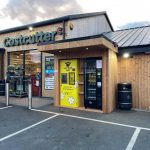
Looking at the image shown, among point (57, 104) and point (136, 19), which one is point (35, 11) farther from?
point (136, 19)

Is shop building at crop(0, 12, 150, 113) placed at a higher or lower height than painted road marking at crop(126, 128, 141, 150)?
higher

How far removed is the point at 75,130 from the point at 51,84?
6.69 metres

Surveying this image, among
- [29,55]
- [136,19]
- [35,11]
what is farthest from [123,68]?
[136,19]

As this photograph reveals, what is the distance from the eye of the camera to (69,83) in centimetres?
1045

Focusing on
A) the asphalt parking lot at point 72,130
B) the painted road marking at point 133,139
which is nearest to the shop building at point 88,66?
the asphalt parking lot at point 72,130

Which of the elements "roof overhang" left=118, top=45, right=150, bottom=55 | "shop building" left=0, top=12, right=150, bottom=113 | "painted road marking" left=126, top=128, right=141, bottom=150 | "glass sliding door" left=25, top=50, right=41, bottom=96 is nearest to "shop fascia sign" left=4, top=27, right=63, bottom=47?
"shop building" left=0, top=12, right=150, bottom=113

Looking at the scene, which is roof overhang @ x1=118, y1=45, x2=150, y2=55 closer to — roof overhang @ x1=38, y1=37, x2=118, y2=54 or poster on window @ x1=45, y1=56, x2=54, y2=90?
roof overhang @ x1=38, y1=37, x2=118, y2=54

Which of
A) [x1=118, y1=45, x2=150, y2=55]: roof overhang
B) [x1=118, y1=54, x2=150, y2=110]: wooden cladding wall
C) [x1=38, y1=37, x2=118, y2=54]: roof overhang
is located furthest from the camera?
[x1=118, y1=54, x2=150, y2=110]: wooden cladding wall

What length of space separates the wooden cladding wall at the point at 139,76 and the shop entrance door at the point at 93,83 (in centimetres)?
167

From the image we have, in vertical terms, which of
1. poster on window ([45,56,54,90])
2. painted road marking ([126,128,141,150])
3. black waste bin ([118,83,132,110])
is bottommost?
painted road marking ([126,128,141,150])

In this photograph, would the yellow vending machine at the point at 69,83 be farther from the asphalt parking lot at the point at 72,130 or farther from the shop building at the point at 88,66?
the asphalt parking lot at the point at 72,130

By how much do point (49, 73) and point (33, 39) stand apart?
8.42 ft

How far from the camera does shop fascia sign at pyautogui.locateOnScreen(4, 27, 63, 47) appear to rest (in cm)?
1271

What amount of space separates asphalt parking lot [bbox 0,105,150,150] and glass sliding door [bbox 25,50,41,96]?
4.47m
